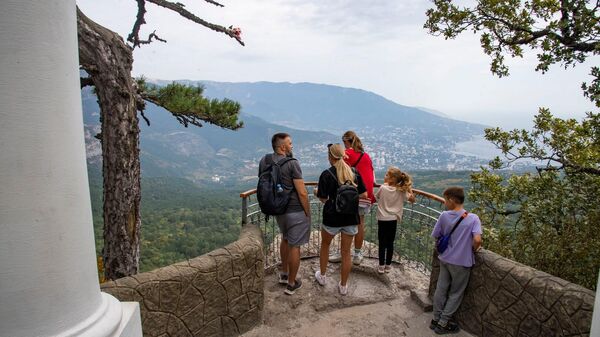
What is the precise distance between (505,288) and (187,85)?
5154 mm

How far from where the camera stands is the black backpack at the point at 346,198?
4062 millimetres

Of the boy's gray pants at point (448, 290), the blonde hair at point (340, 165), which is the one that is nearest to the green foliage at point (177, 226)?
the blonde hair at point (340, 165)

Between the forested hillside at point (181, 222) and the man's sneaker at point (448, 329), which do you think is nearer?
the man's sneaker at point (448, 329)

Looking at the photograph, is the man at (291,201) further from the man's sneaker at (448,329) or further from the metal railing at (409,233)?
the man's sneaker at (448,329)

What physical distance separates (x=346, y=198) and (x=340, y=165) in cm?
36

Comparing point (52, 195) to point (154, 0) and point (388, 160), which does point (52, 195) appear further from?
point (388, 160)

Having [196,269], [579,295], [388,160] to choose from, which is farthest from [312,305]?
[388,160]

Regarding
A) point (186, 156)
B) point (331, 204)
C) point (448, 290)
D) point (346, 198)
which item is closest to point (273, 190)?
point (331, 204)

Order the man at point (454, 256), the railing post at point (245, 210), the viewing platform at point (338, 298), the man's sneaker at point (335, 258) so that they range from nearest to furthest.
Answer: the viewing platform at point (338, 298) → the man at point (454, 256) → the railing post at point (245, 210) → the man's sneaker at point (335, 258)

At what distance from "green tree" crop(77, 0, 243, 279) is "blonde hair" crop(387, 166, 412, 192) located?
2.72 meters

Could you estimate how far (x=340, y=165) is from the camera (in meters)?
4.12

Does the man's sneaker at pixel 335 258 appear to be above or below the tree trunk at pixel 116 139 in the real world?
below

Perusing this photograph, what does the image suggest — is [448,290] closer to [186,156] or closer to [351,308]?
[351,308]

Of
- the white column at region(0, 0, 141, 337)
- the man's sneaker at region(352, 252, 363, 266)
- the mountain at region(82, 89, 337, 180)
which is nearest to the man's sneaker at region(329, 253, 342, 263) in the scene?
the man's sneaker at region(352, 252, 363, 266)
